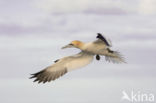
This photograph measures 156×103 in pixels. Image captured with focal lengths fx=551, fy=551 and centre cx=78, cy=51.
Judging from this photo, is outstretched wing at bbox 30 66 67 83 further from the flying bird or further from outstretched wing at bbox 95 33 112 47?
outstretched wing at bbox 95 33 112 47

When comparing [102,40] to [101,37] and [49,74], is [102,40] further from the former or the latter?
[49,74]

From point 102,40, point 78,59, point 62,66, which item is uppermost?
point 102,40

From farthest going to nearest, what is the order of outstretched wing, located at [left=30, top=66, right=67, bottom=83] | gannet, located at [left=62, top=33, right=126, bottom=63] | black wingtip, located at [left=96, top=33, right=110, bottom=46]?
1. outstretched wing, located at [left=30, top=66, right=67, bottom=83]
2. gannet, located at [left=62, top=33, right=126, bottom=63]
3. black wingtip, located at [left=96, top=33, right=110, bottom=46]

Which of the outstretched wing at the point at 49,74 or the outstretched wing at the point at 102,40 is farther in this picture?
the outstretched wing at the point at 49,74

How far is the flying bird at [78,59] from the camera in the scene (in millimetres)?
21938

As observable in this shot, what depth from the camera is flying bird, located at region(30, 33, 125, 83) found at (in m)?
21.9

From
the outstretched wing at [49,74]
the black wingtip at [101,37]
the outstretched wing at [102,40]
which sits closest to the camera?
the outstretched wing at [102,40]

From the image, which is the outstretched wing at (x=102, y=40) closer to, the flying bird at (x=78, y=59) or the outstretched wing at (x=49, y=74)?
the flying bird at (x=78, y=59)

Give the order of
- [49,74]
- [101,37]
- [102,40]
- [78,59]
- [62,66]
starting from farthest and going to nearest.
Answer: [78,59] → [62,66] → [49,74] → [102,40] → [101,37]

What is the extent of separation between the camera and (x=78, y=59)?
23.0 m

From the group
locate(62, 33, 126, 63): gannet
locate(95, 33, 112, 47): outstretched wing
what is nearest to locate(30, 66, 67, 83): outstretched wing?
locate(62, 33, 126, 63): gannet

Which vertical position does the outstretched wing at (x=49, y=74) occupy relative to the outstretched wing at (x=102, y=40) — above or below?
below

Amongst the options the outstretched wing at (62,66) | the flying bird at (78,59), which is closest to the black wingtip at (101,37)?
the flying bird at (78,59)

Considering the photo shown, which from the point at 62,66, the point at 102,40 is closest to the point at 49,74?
the point at 62,66
